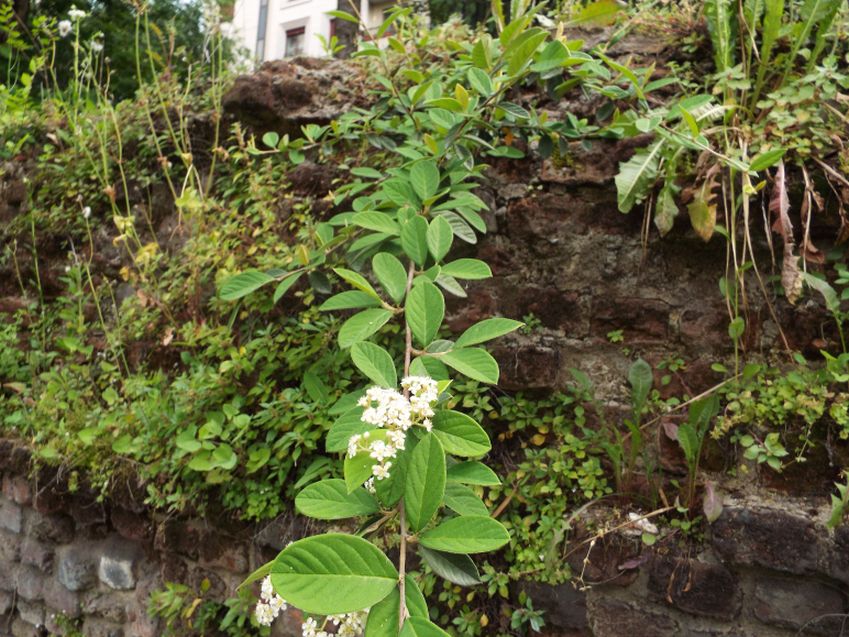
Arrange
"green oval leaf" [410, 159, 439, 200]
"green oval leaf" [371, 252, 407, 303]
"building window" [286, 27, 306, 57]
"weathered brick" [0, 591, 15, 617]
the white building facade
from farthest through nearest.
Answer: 1. "building window" [286, 27, 306, 57]
2. the white building facade
3. "weathered brick" [0, 591, 15, 617]
4. "green oval leaf" [410, 159, 439, 200]
5. "green oval leaf" [371, 252, 407, 303]

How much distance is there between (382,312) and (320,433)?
22.3 inches

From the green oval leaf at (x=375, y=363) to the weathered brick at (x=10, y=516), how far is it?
213 centimetres

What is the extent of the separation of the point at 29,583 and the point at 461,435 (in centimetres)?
230

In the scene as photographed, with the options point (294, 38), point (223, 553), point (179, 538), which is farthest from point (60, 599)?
point (294, 38)

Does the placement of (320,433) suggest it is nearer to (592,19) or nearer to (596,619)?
(596,619)

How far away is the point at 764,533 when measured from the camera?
4.43ft

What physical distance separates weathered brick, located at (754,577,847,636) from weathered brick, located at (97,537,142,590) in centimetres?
191

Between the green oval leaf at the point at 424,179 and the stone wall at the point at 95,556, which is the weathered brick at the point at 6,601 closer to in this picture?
the stone wall at the point at 95,556

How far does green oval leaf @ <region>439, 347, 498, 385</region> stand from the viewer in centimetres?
107

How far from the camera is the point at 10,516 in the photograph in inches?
95.3

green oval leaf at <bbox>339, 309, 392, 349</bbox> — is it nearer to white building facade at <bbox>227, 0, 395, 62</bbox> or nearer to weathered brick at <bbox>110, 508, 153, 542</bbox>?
weathered brick at <bbox>110, 508, 153, 542</bbox>

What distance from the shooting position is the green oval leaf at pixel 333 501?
873 mm

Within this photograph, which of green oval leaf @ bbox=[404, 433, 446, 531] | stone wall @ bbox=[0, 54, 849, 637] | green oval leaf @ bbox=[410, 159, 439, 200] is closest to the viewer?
green oval leaf @ bbox=[404, 433, 446, 531]

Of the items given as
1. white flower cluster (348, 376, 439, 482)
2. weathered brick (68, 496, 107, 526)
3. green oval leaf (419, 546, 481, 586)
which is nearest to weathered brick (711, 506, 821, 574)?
green oval leaf (419, 546, 481, 586)
